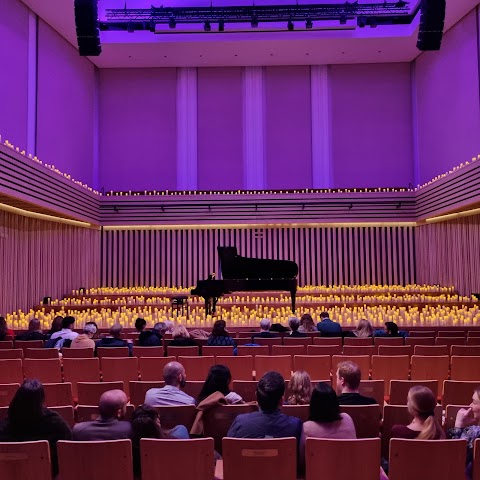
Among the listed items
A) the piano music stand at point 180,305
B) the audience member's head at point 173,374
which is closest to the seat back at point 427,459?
the audience member's head at point 173,374

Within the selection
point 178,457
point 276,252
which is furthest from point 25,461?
point 276,252

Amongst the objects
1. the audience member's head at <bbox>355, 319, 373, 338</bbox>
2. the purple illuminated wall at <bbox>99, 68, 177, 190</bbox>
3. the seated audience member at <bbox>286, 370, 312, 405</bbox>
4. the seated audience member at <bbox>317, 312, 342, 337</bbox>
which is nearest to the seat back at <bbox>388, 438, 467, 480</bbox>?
the seated audience member at <bbox>286, 370, 312, 405</bbox>

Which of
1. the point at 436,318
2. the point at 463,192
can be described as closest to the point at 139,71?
the point at 463,192

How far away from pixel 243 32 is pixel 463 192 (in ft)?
29.1

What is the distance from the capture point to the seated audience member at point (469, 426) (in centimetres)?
301

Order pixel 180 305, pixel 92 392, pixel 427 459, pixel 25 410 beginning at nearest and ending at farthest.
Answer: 1. pixel 427 459
2. pixel 25 410
3. pixel 92 392
4. pixel 180 305

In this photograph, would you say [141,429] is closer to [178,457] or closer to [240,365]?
[178,457]

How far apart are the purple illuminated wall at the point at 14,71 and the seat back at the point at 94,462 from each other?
40.7 feet

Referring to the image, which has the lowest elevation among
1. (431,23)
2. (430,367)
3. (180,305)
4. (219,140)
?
(430,367)

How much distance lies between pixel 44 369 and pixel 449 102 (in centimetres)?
1526

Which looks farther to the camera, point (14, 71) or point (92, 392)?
point (14, 71)

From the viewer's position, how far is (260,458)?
108 inches

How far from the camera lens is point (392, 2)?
17516mm

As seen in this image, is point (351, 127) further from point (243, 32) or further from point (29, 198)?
point (29, 198)
